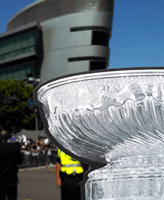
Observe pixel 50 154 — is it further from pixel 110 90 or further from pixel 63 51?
pixel 63 51

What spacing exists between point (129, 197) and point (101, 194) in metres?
0.08

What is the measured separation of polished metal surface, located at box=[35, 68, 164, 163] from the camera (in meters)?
0.82

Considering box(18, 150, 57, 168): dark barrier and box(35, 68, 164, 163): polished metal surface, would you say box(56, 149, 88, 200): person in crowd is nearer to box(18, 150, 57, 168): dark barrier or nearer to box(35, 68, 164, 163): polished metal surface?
box(35, 68, 164, 163): polished metal surface

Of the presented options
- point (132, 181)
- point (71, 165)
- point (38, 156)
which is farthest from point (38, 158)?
point (132, 181)

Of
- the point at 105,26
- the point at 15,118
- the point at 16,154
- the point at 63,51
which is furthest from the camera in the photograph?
the point at 63,51

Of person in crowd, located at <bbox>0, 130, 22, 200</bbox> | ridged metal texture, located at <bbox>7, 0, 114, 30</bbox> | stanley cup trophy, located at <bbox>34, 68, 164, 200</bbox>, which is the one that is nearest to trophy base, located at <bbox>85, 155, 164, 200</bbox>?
stanley cup trophy, located at <bbox>34, 68, 164, 200</bbox>

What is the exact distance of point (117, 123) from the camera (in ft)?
2.81

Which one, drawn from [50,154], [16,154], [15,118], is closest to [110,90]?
[16,154]

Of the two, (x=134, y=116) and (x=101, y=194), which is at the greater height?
(x=134, y=116)

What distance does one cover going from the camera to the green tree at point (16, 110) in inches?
1234

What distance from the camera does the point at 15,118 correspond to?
106ft

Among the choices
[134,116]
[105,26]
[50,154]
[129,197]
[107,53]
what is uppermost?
[105,26]

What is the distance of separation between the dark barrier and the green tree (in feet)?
52.2

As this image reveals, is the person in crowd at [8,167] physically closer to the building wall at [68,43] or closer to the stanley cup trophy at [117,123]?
the stanley cup trophy at [117,123]
